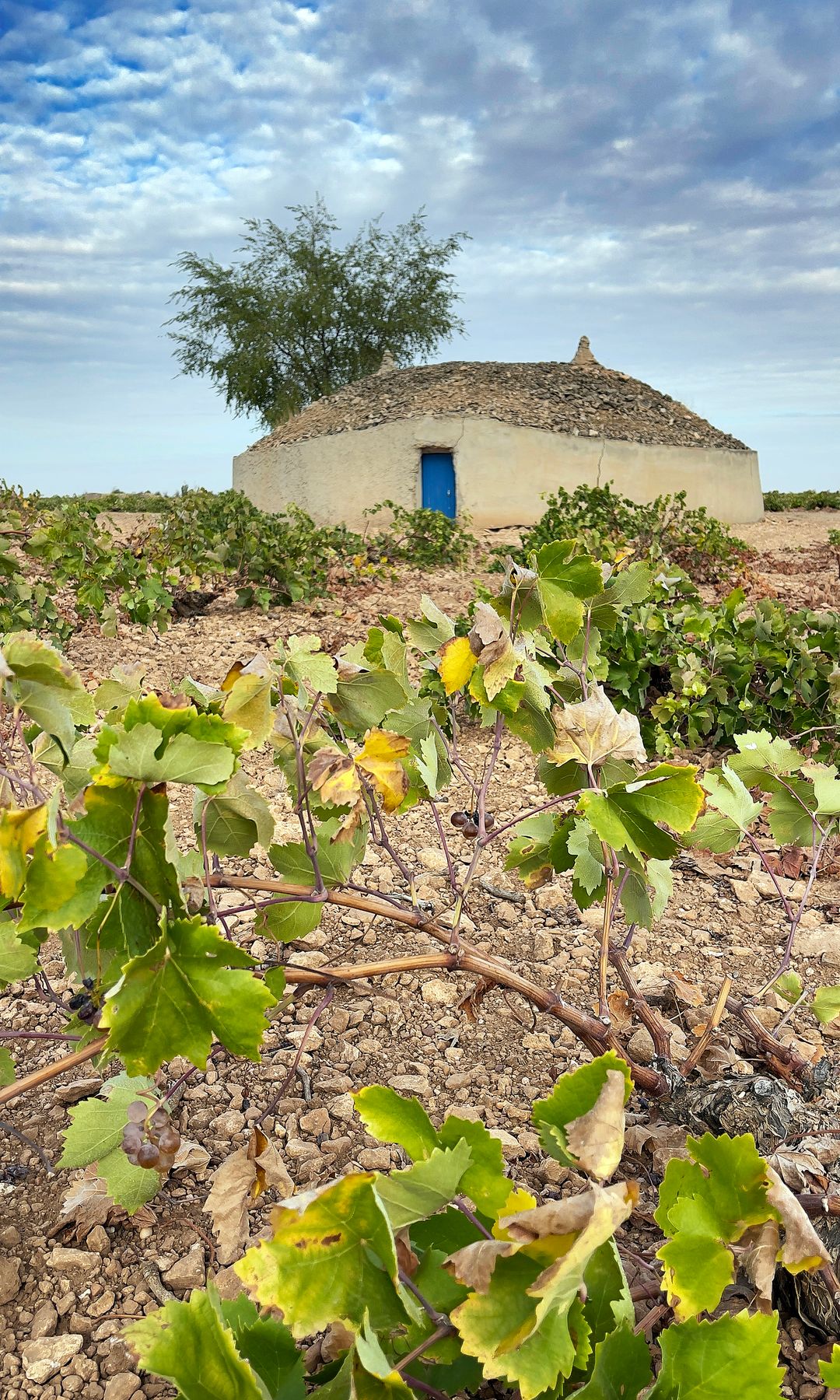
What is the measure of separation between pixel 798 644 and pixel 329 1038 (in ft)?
9.86

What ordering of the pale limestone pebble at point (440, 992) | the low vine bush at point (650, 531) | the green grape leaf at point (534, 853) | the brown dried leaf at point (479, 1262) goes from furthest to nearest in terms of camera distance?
the low vine bush at point (650, 531), the pale limestone pebble at point (440, 992), the green grape leaf at point (534, 853), the brown dried leaf at point (479, 1262)

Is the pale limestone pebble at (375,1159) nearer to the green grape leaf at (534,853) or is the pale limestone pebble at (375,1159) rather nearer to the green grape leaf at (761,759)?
the green grape leaf at (534,853)

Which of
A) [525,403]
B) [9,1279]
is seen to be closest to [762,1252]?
[9,1279]

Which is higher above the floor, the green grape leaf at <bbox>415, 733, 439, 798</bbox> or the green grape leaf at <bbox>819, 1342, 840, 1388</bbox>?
the green grape leaf at <bbox>415, 733, 439, 798</bbox>

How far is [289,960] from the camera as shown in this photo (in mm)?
2221

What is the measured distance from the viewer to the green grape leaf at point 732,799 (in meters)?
1.61

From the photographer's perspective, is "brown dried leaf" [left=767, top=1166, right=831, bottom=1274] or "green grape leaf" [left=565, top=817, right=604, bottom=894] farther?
"green grape leaf" [left=565, top=817, right=604, bottom=894]

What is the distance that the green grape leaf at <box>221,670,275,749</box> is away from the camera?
1.28 meters

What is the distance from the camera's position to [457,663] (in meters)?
1.31

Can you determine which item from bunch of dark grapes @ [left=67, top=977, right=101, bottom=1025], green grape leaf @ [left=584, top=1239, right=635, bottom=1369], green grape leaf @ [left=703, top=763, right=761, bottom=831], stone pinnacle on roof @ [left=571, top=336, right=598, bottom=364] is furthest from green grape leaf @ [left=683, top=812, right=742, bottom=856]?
stone pinnacle on roof @ [left=571, top=336, right=598, bottom=364]

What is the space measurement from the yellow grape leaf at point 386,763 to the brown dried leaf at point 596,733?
0.81 feet

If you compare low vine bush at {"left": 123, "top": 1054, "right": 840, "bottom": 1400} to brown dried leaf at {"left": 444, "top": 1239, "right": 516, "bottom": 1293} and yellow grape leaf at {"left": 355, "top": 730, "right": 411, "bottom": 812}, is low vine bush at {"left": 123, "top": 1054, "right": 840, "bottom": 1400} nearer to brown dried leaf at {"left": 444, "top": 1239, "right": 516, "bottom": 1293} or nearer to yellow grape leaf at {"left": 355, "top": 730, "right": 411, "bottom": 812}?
brown dried leaf at {"left": 444, "top": 1239, "right": 516, "bottom": 1293}

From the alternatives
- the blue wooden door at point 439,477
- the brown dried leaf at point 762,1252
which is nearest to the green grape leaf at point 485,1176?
the brown dried leaf at point 762,1252

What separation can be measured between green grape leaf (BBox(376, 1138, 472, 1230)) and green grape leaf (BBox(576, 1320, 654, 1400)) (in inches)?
8.4
